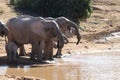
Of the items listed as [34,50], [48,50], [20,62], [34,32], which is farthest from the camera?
[48,50]

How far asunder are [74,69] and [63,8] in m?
12.7

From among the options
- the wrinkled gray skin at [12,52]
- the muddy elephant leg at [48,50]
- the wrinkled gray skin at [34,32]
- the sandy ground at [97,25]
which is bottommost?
the sandy ground at [97,25]

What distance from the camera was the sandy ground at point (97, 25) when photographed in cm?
2198

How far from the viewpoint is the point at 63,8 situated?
28219 mm

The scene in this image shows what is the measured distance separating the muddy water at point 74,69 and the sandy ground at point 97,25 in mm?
1984

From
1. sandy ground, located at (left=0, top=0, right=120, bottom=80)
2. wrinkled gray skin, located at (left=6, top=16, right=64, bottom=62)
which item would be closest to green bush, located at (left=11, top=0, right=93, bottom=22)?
sandy ground, located at (left=0, top=0, right=120, bottom=80)

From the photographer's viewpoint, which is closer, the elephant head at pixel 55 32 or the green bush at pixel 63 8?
the elephant head at pixel 55 32

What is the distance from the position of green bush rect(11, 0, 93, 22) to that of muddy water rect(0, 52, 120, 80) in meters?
10.1

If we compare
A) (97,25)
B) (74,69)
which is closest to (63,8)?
(97,25)

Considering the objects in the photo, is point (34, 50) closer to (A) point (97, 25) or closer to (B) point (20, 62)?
(B) point (20, 62)

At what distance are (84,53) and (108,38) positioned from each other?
17.0ft

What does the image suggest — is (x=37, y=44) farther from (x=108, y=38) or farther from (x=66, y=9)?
(x=66, y=9)

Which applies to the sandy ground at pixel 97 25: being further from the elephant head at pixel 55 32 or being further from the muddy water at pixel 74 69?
the elephant head at pixel 55 32

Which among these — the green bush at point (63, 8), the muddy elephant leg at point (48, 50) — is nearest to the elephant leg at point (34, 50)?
the muddy elephant leg at point (48, 50)
